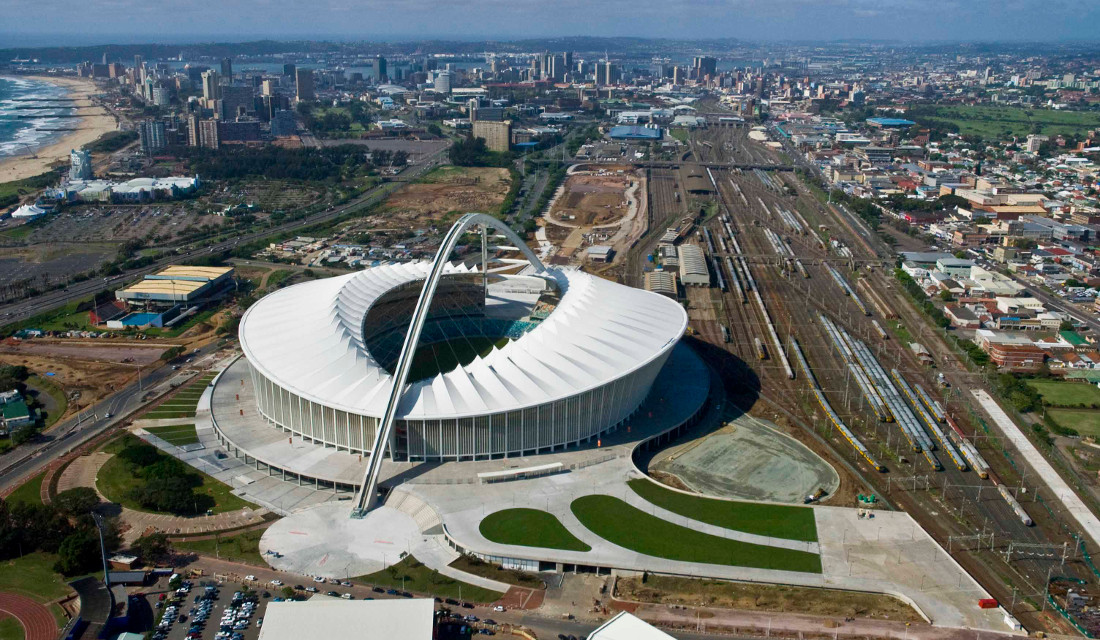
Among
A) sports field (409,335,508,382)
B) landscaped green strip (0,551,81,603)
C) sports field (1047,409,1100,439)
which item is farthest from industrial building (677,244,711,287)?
landscaped green strip (0,551,81,603)

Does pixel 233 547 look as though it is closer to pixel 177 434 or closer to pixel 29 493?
pixel 29 493

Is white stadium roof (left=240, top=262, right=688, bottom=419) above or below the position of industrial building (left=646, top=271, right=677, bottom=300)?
above

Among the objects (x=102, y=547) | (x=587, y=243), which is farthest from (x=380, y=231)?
(x=102, y=547)

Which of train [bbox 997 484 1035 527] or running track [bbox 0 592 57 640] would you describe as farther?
train [bbox 997 484 1035 527]

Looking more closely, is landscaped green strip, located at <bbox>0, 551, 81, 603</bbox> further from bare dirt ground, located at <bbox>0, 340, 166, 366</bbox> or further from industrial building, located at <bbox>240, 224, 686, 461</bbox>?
bare dirt ground, located at <bbox>0, 340, 166, 366</bbox>

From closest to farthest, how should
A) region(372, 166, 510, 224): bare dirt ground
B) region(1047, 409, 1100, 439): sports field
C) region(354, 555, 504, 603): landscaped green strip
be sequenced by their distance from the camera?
region(354, 555, 504, 603): landscaped green strip → region(1047, 409, 1100, 439): sports field → region(372, 166, 510, 224): bare dirt ground

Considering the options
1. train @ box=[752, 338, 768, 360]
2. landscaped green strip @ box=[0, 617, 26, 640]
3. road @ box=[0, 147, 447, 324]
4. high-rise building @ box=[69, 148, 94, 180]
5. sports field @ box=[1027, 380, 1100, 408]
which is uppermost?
high-rise building @ box=[69, 148, 94, 180]

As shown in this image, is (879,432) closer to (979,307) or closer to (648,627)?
(648,627)
